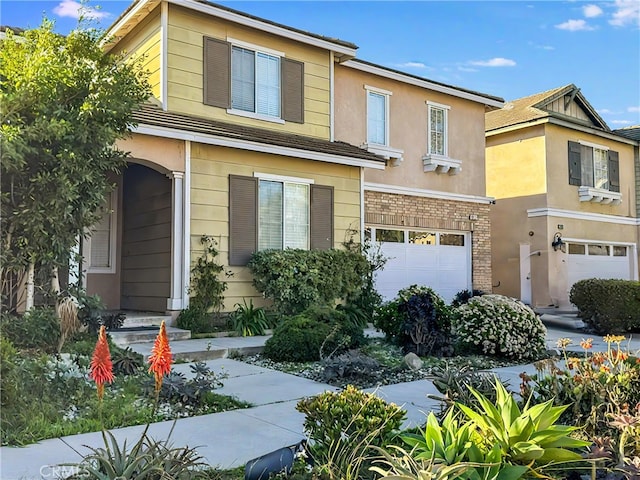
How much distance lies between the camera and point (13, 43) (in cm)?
695

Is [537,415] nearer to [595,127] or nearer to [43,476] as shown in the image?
[43,476]

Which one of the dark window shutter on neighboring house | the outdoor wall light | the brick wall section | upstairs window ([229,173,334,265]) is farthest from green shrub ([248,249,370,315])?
the dark window shutter on neighboring house

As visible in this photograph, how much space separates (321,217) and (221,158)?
2.68m

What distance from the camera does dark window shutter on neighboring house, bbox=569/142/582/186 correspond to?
19.1 metres

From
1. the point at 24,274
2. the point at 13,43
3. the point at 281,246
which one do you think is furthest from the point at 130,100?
the point at 281,246

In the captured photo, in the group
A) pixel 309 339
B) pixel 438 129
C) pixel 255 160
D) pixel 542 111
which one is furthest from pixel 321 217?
pixel 542 111

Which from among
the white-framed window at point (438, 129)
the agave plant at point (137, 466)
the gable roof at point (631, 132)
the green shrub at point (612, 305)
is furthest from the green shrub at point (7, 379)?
the gable roof at point (631, 132)

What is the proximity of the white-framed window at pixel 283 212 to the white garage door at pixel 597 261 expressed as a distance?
10.9m

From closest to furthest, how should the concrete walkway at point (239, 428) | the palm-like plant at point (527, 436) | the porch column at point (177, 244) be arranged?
1. the palm-like plant at point (527, 436)
2. the concrete walkway at point (239, 428)
3. the porch column at point (177, 244)

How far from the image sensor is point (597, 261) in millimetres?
20000

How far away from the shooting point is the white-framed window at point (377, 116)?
14.7 meters

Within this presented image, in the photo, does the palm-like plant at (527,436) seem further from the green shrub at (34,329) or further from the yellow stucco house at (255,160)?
the yellow stucco house at (255,160)

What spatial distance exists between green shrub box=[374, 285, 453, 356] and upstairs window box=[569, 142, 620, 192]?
12.4 metres

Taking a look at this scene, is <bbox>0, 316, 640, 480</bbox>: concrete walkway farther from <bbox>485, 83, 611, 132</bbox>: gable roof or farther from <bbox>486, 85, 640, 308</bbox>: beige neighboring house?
<bbox>485, 83, 611, 132</bbox>: gable roof
